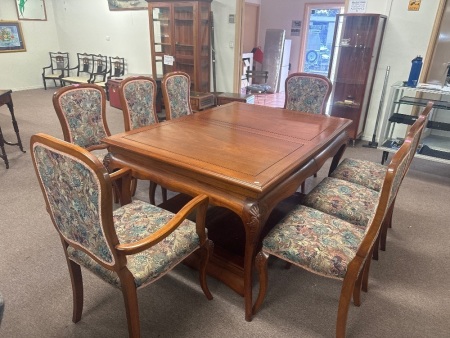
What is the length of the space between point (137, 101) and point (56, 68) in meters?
5.93

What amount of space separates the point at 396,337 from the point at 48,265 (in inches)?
78.0

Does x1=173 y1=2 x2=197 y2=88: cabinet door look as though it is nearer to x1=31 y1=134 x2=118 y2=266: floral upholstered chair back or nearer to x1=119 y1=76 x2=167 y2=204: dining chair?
x1=119 y1=76 x2=167 y2=204: dining chair

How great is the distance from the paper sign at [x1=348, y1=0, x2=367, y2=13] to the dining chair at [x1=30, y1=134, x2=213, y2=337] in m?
3.48

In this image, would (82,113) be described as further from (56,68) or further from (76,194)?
(56,68)

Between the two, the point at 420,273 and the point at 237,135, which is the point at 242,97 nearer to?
the point at 237,135

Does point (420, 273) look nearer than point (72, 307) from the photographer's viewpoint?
No

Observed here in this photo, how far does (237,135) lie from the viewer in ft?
6.83

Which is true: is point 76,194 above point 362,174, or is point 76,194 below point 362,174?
above

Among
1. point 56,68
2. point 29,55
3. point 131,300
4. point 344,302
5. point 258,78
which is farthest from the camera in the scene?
point 258,78

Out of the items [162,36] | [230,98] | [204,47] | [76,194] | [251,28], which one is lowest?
[230,98]

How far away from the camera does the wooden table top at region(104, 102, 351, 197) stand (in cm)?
154

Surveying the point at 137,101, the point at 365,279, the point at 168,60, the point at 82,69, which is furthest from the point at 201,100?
the point at 82,69

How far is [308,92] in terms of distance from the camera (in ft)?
9.95

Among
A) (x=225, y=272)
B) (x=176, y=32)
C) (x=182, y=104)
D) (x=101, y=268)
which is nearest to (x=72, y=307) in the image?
(x=101, y=268)
